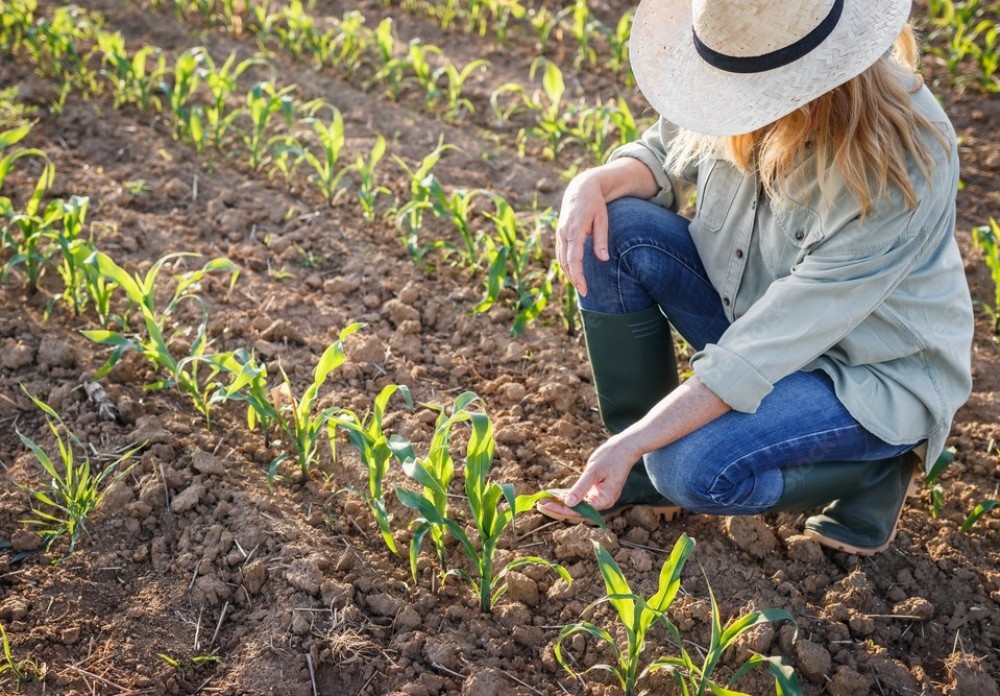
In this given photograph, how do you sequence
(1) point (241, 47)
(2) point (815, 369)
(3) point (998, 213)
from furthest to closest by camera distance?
(1) point (241, 47) → (3) point (998, 213) → (2) point (815, 369)

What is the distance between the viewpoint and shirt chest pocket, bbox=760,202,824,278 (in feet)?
6.28

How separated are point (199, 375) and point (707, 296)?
1414 mm

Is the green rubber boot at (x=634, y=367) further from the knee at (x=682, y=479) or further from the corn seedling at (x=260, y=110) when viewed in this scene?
the corn seedling at (x=260, y=110)

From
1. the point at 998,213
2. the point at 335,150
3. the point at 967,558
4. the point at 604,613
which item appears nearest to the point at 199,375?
the point at 335,150

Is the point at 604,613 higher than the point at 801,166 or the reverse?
the reverse

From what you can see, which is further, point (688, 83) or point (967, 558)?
point (967, 558)

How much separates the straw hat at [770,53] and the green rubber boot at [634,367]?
22.4 inches

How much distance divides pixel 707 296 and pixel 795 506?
53 centimetres

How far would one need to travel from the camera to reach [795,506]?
210cm

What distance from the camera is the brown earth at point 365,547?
6.49 ft

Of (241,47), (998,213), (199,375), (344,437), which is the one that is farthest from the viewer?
(241,47)

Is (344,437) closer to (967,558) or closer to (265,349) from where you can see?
(265,349)

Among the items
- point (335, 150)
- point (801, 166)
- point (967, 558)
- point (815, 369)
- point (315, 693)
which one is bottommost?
point (315, 693)

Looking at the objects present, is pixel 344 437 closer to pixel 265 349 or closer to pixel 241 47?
pixel 265 349
